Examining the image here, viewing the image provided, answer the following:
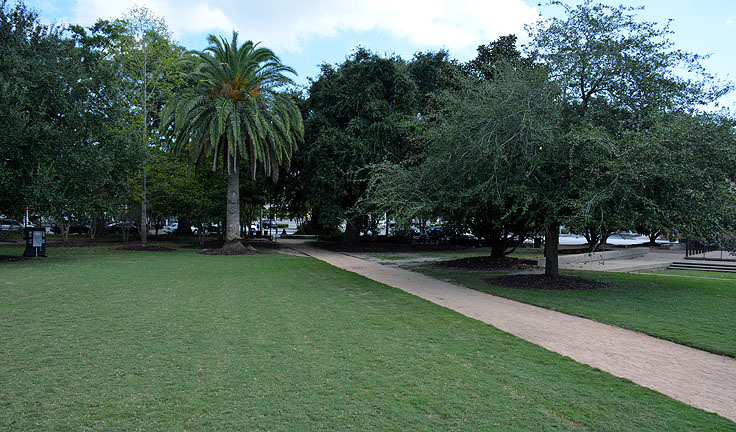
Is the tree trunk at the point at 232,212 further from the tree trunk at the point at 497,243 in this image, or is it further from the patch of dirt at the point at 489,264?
the tree trunk at the point at 497,243

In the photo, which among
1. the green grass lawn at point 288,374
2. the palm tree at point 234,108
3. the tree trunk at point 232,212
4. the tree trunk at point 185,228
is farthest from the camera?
the tree trunk at point 185,228

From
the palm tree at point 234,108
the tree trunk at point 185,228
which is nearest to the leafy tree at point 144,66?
the palm tree at point 234,108

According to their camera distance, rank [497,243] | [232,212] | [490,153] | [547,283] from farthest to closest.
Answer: [232,212]
[497,243]
[547,283]
[490,153]

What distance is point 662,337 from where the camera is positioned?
7.57m

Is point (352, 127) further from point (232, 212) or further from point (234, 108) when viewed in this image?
point (232, 212)

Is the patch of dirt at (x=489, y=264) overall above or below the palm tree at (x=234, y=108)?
below

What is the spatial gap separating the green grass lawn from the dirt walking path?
383 mm

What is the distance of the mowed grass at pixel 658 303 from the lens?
307 inches

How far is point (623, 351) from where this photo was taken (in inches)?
266

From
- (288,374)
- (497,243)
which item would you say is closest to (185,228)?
(497,243)

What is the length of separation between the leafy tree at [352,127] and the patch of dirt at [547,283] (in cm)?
1246

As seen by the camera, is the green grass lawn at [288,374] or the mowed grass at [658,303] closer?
the green grass lawn at [288,374]

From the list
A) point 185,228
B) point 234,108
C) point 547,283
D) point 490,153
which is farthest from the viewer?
point 185,228

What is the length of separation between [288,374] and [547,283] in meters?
10.3
